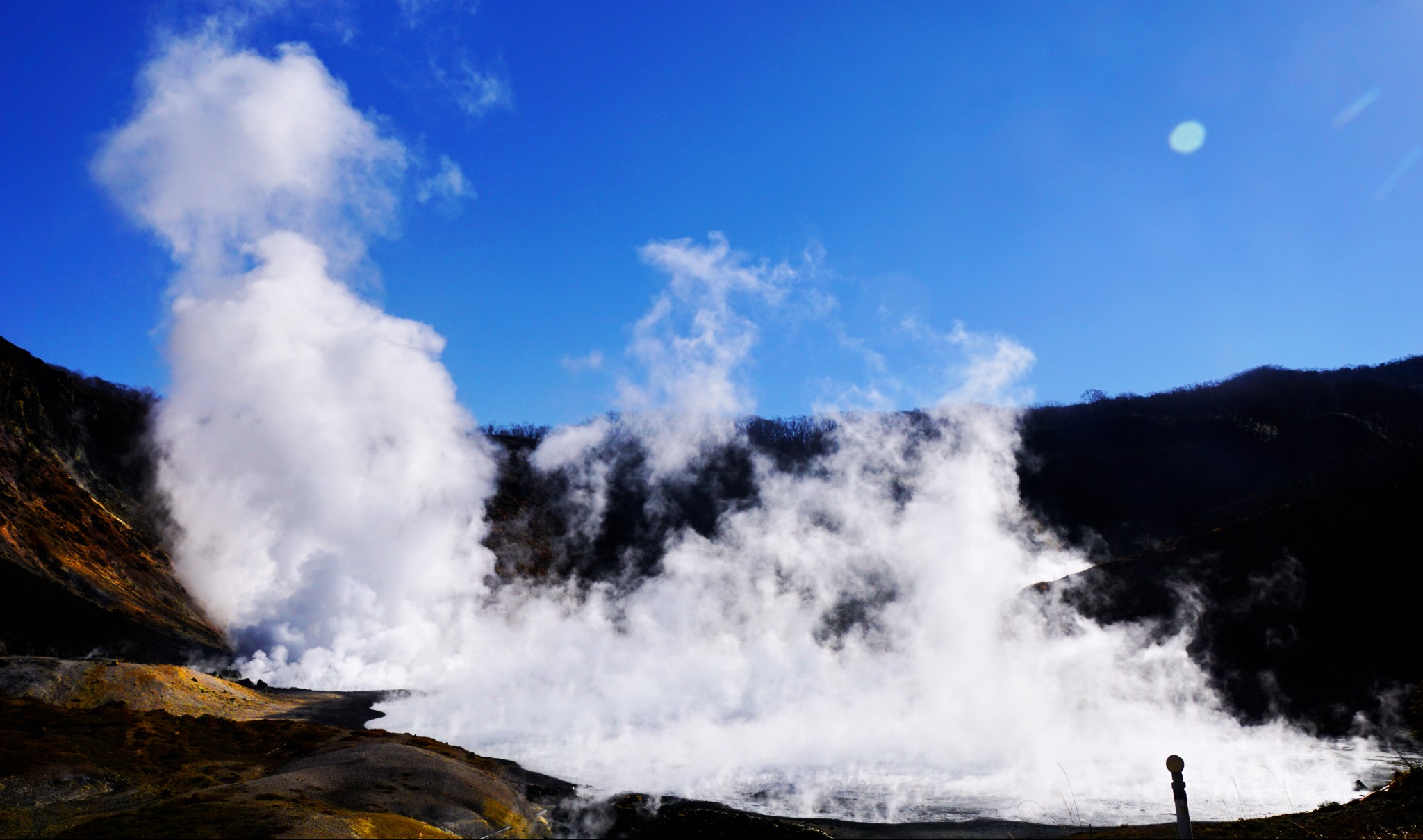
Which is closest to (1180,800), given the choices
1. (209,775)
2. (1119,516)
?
(209,775)

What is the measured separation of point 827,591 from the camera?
57750 mm

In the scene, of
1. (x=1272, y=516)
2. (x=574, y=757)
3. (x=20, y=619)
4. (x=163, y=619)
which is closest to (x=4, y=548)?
(x=20, y=619)

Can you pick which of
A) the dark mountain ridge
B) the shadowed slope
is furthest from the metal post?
the shadowed slope

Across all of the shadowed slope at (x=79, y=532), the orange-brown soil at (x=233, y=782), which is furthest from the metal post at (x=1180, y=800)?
the shadowed slope at (x=79, y=532)

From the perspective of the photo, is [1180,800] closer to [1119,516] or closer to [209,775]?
[209,775]

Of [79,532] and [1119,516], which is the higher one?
[1119,516]

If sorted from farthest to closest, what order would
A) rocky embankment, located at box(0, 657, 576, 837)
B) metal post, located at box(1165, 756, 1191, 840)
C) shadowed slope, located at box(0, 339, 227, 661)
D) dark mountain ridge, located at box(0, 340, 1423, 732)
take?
shadowed slope, located at box(0, 339, 227, 661), dark mountain ridge, located at box(0, 340, 1423, 732), rocky embankment, located at box(0, 657, 576, 837), metal post, located at box(1165, 756, 1191, 840)

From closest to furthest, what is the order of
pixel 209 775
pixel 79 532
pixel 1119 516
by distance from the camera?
pixel 209 775
pixel 79 532
pixel 1119 516

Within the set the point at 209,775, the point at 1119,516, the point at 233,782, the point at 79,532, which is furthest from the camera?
A: the point at 1119,516

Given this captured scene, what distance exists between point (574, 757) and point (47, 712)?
22719 millimetres

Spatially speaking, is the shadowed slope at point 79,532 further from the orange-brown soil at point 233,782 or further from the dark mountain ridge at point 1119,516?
the orange-brown soil at point 233,782

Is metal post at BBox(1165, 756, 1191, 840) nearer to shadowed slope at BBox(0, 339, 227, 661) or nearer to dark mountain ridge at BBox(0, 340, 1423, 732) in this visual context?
dark mountain ridge at BBox(0, 340, 1423, 732)

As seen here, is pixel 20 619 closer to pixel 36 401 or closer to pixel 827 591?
pixel 36 401

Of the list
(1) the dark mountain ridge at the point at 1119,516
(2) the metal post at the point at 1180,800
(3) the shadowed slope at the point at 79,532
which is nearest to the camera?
(2) the metal post at the point at 1180,800
